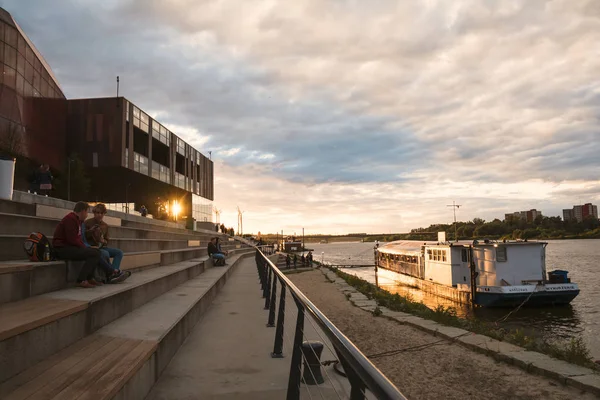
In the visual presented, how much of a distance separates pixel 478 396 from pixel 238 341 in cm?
340

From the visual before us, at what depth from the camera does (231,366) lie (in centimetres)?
476

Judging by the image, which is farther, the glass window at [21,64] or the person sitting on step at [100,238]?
the glass window at [21,64]

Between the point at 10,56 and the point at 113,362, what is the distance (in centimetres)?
2159

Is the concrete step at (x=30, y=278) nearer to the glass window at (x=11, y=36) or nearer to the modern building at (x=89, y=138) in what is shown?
the modern building at (x=89, y=138)

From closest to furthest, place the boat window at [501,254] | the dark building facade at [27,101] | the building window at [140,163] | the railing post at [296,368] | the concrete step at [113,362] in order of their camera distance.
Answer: the concrete step at [113,362], the railing post at [296,368], the dark building facade at [27,101], the boat window at [501,254], the building window at [140,163]

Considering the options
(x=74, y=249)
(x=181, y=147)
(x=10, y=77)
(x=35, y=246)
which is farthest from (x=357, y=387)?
(x=181, y=147)

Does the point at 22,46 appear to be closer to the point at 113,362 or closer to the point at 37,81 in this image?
the point at 37,81

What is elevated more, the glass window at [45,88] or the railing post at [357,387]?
the glass window at [45,88]

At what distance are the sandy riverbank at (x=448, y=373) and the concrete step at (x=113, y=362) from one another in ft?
10.9

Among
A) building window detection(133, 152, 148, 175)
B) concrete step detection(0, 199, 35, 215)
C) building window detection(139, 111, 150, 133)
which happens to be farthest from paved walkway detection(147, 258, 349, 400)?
building window detection(139, 111, 150, 133)

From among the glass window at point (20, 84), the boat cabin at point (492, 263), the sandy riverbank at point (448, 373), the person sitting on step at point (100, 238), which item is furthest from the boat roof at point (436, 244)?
the glass window at point (20, 84)

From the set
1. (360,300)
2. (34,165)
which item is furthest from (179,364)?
(34,165)

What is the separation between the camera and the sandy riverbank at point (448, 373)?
218 inches

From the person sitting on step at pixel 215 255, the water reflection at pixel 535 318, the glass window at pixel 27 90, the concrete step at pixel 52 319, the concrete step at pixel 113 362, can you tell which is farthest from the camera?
the glass window at pixel 27 90
